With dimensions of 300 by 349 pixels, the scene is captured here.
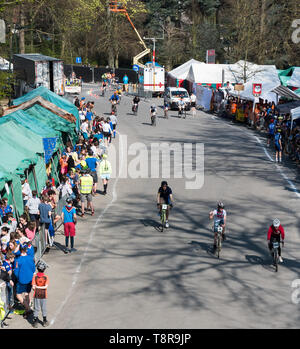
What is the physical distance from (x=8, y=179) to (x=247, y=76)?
38191 millimetres

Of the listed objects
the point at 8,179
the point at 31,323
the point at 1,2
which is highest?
the point at 1,2

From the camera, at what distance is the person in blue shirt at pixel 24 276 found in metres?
11.5

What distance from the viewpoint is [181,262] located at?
14.7 meters

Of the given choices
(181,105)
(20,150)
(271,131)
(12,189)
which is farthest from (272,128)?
(12,189)

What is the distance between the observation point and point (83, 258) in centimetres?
Answer: 1509

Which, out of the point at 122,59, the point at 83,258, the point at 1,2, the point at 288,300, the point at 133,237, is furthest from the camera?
the point at 122,59

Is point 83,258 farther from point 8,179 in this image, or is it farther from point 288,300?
point 288,300

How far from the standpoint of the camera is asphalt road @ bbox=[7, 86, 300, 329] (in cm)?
1162

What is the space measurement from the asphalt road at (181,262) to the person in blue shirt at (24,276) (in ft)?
1.25

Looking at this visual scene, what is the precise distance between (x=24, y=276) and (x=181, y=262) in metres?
4.57

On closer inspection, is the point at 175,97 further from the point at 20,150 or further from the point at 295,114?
the point at 20,150

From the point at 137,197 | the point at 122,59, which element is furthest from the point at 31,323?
the point at 122,59

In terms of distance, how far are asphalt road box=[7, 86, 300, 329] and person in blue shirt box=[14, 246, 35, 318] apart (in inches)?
15.0
